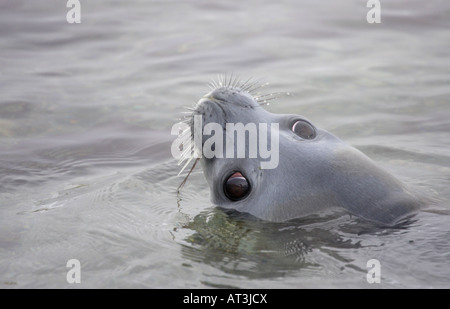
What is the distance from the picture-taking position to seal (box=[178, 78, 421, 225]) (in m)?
3.91

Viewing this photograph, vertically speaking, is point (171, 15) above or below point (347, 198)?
above

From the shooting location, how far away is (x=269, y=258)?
11.8 ft

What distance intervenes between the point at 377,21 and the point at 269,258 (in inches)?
259

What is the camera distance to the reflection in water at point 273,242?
11.5 ft

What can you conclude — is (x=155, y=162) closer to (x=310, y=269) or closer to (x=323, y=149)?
(x=323, y=149)

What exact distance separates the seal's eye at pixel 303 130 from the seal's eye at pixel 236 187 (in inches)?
18.3

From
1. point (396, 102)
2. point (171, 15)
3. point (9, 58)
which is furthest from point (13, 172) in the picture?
point (171, 15)
